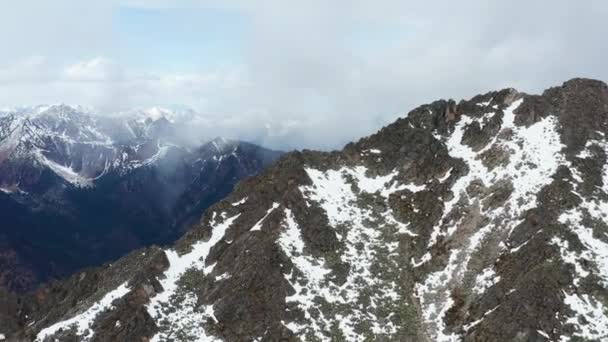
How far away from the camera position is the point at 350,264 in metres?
104

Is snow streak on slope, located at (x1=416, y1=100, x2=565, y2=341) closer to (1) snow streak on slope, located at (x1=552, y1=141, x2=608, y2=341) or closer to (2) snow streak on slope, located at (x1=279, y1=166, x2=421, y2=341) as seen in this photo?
(2) snow streak on slope, located at (x1=279, y1=166, x2=421, y2=341)

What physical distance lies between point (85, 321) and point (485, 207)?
234 ft

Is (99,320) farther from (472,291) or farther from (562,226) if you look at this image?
(562,226)

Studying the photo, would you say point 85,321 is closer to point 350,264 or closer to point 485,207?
point 350,264

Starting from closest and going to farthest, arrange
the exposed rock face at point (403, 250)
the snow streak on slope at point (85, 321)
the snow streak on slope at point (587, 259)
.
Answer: the snow streak on slope at point (587, 259) < the exposed rock face at point (403, 250) < the snow streak on slope at point (85, 321)

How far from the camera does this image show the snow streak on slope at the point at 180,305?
302ft

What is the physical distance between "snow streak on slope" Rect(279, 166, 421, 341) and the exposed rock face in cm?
28

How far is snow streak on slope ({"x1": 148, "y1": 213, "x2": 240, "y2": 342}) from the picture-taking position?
92188mm

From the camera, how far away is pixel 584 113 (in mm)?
122438

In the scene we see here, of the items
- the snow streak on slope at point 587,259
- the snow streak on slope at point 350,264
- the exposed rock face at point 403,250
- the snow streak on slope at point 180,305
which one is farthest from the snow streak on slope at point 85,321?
the snow streak on slope at point 587,259

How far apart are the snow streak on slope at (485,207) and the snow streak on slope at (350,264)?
260 inches

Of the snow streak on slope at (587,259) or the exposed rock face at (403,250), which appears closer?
the snow streak on slope at (587,259)

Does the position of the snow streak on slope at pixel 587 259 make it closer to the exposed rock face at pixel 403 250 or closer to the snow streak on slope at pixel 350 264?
the exposed rock face at pixel 403 250

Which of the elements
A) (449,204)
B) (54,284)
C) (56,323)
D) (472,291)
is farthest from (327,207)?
(54,284)
